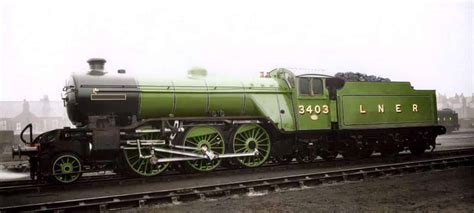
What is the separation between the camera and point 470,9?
799cm

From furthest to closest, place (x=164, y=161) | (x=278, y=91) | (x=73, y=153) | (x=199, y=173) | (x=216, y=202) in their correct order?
(x=278, y=91) < (x=199, y=173) < (x=164, y=161) < (x=73, y=153) < (x=216, y=202)

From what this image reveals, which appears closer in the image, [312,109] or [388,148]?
[312,109]

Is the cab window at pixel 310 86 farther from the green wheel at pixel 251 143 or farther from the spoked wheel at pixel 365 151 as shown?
the spoked wheel at pixel 365 151

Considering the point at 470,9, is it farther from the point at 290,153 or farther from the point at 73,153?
the point at 73,153

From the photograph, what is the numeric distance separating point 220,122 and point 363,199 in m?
4.79

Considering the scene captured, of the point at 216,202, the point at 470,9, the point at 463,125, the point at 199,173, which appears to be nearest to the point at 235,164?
the point at 199,173

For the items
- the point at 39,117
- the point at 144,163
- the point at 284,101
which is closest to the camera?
the point at 144,163

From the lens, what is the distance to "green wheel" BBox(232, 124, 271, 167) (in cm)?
1137

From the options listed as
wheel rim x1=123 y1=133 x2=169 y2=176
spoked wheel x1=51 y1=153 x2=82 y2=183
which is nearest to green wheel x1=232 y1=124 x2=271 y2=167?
wheel rim x1=123 y1=133 x2=169 y2=176

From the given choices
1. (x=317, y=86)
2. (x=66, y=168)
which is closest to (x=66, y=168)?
(x=66, y=168)

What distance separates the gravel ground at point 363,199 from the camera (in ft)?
22.9

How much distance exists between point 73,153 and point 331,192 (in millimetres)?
5756

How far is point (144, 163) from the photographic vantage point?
1034cm

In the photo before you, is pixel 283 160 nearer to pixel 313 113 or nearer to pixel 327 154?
pixel 327 154
